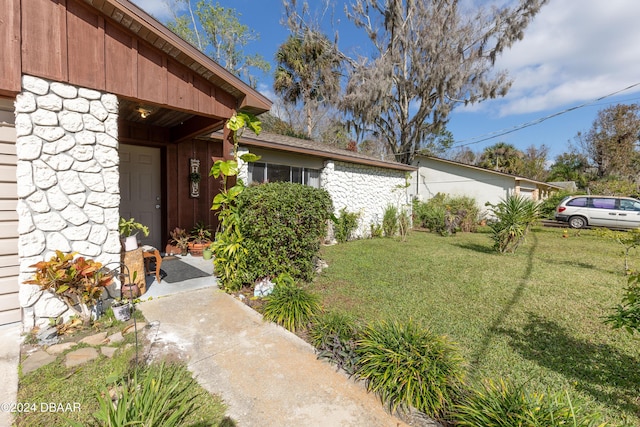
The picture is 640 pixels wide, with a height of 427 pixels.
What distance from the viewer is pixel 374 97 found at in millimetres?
16344

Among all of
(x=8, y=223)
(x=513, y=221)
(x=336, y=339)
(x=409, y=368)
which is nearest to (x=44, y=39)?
(x=8, y=223)

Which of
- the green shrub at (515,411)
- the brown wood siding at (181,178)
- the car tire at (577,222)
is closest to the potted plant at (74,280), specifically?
the brown wood siding at (181,178)

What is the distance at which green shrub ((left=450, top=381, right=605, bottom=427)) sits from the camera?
1672mm

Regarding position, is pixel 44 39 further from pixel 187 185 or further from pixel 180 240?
pixel 180 240

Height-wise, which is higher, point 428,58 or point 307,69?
point 428,58

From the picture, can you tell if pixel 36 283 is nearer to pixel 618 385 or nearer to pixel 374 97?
pixel 618 385

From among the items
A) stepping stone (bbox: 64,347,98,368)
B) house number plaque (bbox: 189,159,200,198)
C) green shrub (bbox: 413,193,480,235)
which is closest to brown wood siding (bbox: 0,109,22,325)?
stepping stone (bbox: 64,347,98,368)

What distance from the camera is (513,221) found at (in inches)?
294

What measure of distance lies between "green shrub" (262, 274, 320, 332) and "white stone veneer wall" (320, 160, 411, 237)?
17.5 ft

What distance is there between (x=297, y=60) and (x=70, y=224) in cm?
1605

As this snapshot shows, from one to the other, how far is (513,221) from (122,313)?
858 centimetres

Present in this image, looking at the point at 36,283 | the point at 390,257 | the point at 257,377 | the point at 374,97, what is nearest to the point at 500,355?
the point at 257,377

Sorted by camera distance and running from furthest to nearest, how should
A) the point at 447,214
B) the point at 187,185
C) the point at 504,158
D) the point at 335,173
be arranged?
the point at 504,158, the point at 447,214, the point at 335,173, the point at 187,185

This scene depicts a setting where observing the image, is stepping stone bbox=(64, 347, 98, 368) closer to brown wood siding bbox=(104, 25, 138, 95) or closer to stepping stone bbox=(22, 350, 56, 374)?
stepping stone bbox=(22, 350, 56, 374)
